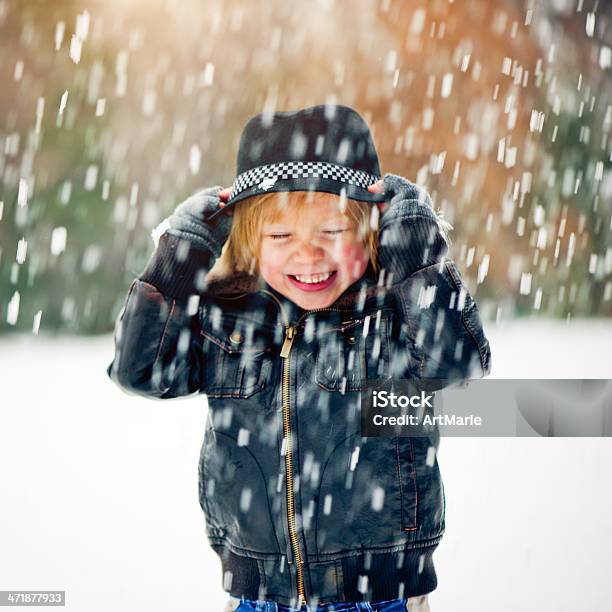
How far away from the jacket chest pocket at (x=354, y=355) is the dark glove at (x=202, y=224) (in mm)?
282

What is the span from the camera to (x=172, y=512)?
Answer: 103 inches

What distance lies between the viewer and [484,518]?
2.55 meters

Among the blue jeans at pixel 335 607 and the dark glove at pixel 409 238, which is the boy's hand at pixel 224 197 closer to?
the dark glove at pixel 409 238

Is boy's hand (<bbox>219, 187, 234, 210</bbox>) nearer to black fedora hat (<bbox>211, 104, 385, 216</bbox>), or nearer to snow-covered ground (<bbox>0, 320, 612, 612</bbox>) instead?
black fedora hat (<bbox>211, 104, 385, 216</bbox>)

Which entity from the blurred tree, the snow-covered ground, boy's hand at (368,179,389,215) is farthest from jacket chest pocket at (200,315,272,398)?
the blurred tree

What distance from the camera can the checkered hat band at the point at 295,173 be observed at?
130cm

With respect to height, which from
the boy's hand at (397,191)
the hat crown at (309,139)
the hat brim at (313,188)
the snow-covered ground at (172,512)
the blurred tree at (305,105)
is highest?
the blurred tree at (305,105)

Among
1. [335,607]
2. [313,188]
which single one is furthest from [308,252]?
[335,607]

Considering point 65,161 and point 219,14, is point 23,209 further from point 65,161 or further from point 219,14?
point 219,14

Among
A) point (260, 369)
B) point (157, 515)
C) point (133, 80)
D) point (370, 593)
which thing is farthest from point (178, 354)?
point (133, 80)

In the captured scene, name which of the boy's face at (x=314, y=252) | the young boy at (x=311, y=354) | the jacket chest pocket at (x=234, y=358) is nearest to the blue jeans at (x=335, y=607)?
the young boy at (x=311, y=354)

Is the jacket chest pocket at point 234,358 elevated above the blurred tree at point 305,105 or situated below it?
below

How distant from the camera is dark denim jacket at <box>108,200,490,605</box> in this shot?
1279 millimetres

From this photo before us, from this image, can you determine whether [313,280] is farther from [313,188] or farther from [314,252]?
[313,188]
